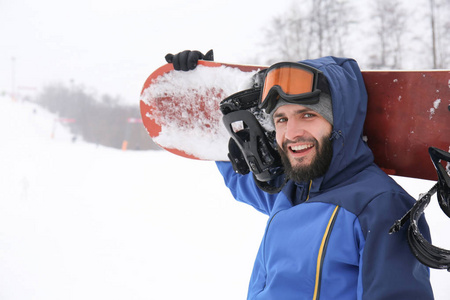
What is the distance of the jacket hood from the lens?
1.44 meters

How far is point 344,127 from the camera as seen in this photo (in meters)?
1.45

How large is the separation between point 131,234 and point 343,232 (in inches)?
173

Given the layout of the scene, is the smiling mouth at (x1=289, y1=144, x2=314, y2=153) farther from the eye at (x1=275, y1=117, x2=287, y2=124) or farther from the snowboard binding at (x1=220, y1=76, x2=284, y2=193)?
the snowboard binding at (x1=220, y1=76, x2=284, y2=193)

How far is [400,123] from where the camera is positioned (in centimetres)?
171

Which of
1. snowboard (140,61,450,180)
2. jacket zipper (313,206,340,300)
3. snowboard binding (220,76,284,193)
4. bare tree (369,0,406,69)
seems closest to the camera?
jacket zipper (313,206,340,300)

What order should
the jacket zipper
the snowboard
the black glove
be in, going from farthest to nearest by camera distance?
the black glove < the snowboard < the jacket zipper

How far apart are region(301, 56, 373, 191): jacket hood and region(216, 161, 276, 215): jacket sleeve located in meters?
0.62

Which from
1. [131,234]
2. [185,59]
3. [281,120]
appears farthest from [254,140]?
[131,234]

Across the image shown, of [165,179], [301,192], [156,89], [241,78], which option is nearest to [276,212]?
[301,192]

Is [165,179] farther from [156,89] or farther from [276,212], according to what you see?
[276,212]

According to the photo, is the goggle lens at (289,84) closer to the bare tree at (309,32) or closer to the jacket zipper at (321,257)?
the jacket zipper at (321,257)

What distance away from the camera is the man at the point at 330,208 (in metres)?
1.15

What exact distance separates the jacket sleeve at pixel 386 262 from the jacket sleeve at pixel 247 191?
85cm

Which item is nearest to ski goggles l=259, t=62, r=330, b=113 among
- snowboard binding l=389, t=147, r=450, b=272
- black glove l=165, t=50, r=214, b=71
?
snowboard binding l=389, t=147, r=450, b=272
